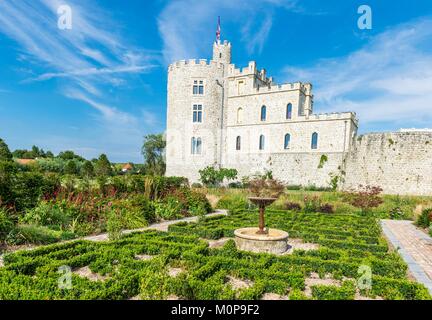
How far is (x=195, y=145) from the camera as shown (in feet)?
105

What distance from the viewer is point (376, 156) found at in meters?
26.1

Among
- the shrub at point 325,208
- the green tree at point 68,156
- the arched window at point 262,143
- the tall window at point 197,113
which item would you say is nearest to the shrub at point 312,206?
the shrub at point 325,208

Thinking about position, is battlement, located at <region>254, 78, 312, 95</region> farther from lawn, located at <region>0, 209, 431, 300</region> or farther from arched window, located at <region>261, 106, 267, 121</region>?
lawn, located at <region>0, 209, 431, 300</region>

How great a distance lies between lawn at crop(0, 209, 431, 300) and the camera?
4.48 meters

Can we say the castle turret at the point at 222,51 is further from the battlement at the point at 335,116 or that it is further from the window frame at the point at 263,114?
the battlement at the point at 335,116

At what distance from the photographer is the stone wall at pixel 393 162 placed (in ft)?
79.4

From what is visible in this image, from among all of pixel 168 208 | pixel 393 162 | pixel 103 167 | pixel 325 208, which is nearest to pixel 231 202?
pixel 325 208

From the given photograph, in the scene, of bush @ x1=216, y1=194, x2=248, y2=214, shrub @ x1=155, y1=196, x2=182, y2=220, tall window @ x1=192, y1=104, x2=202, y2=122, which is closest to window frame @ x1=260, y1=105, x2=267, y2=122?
tall window @ x1=192, y1=104, x2=202, y2=122

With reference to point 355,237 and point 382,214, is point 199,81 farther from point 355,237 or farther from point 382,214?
point 355,237

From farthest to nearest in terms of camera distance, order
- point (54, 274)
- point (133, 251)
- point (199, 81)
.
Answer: point (199, 81) < point (133, 251) < point (54, 274)

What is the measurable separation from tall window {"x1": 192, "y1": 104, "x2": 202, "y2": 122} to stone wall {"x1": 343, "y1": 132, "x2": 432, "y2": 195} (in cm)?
1592

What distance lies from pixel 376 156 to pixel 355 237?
1981 centimetres

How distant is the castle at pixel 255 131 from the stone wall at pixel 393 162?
91mm
